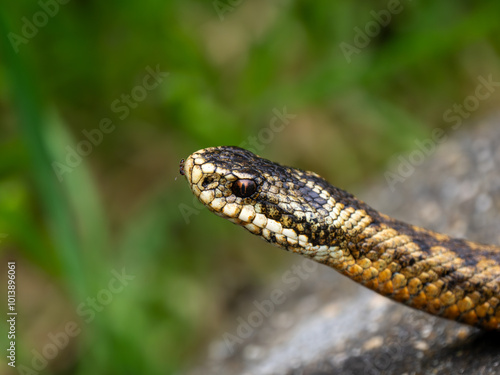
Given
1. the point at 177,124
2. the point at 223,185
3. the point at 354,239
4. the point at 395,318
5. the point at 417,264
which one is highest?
the point at 417,264

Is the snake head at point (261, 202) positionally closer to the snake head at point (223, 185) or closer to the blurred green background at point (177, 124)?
the snake head at point (223, 185)

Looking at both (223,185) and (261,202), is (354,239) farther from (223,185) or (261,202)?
(223,185)

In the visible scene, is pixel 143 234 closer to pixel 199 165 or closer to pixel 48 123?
pixel 48 123

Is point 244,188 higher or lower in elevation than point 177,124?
Result: higher

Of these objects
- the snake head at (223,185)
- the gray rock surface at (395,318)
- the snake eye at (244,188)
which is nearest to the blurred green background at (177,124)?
the gray rock surface at (395,318)

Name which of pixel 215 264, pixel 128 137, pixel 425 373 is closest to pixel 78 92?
pixel 128 137

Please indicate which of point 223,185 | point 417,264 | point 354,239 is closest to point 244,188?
point 223,185

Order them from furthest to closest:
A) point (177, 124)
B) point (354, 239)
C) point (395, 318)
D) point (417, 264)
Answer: point (177, 124) < point (395, 318) < point (354, 239) < point (417, 264)

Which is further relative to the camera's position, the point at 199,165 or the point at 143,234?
the point at 143,234
